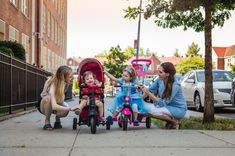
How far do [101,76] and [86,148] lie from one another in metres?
3.18

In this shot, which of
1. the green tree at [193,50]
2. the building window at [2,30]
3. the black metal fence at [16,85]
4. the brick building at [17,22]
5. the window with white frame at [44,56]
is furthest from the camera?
the green tree at [193,50]

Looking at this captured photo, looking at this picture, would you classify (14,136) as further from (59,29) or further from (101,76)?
(59,29)

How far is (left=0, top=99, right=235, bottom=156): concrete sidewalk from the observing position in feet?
18.6

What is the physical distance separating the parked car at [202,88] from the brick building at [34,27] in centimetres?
974

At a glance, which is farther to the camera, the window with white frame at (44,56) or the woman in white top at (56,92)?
the window with white frame at (44,56)

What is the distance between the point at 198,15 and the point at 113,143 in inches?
216

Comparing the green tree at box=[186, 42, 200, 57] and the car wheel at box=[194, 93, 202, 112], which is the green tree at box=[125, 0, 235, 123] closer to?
the car wheel at box=[194, 93, 202, 112]

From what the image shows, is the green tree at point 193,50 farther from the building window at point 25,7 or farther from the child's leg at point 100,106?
the child's leg at point 100,106

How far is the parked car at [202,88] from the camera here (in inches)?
638

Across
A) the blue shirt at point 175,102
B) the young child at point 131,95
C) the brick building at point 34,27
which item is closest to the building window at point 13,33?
the brick building at point 34,27

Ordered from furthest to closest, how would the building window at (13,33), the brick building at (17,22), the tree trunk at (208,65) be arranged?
the building window at (13,33)
the brick building at (17,22)
the tree trunk at (208,65)

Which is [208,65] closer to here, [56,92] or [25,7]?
[56,92]

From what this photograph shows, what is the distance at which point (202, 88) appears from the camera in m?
16.5

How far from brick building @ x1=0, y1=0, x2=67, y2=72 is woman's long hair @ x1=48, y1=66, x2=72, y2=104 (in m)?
15.3
